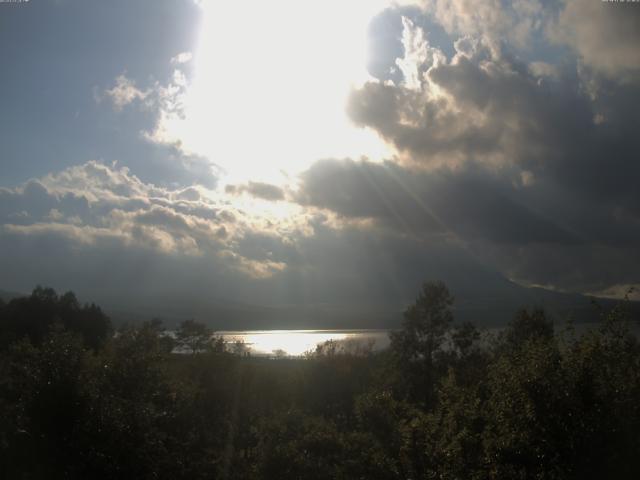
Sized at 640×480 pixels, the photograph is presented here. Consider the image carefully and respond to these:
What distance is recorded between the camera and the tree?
152ft

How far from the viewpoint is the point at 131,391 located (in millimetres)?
25188

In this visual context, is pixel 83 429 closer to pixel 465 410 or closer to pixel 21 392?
pixel 21 392

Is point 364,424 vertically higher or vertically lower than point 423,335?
lower

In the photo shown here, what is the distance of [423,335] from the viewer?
47.0m

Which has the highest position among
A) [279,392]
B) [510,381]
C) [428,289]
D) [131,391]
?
[428,289]

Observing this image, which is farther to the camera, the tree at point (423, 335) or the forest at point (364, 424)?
the tree at point (423, 335)

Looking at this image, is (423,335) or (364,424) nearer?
(364,424)

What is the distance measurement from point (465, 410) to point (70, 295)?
105m

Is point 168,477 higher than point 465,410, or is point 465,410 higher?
point 465,410

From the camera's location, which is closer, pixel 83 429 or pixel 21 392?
pixel 83 429

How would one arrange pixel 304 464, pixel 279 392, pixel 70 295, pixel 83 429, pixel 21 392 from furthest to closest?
pixel 70 295 < pixel 279 392 < pixel 304 464 < pixel 21 392 < pixel 83 429

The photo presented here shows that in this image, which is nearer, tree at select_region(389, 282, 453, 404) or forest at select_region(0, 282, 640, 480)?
forest at select_region(0, 282, 640, 480)

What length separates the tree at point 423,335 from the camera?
46.4m

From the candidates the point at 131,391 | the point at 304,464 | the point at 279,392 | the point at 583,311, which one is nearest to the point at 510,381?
the point at 304,464
